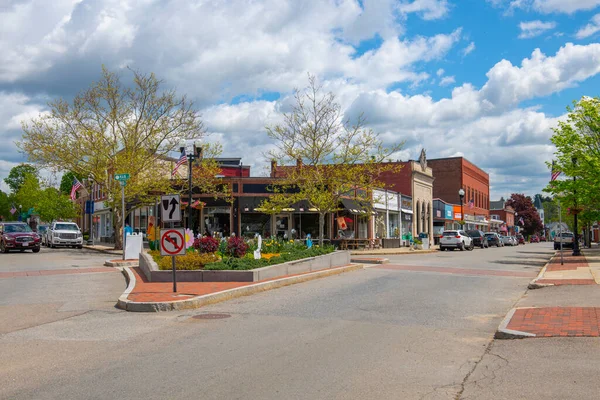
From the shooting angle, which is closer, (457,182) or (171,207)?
(171,207)

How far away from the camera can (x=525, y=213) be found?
359ft

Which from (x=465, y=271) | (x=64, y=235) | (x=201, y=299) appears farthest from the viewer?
(x=64, y=235)

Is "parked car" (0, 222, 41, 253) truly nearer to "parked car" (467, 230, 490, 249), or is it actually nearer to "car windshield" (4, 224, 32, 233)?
"car windshield" (4, 224, 32, 233)

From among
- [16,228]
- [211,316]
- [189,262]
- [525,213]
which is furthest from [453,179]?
[211,316]

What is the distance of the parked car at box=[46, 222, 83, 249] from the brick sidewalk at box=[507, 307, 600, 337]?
36.7 meters

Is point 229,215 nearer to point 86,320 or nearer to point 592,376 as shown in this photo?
point 86,320

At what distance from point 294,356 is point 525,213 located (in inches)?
4382

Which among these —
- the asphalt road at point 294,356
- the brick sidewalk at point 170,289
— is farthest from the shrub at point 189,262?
the asphalt road at point 294,356

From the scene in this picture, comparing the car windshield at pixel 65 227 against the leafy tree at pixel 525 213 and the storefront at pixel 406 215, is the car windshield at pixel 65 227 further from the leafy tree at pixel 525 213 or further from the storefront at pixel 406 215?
the leafy tree at pixel 525 213

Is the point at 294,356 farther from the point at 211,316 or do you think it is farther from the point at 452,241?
the point at 452,241

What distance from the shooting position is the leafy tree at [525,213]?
10975 cm

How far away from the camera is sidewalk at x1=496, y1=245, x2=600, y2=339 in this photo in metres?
8.50

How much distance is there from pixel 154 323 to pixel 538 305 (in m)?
7.64

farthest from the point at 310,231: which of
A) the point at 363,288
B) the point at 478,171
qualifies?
the point at 478,171
